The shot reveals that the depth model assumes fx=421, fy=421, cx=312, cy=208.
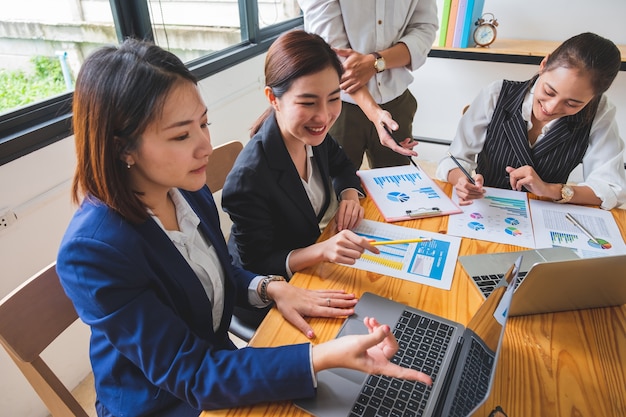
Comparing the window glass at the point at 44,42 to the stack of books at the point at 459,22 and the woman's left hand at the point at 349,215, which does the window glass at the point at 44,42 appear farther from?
the stack of books at the point at 459,22

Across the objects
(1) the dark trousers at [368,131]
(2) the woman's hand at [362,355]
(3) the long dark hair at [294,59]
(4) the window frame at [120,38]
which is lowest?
(1) the dark trousers at [368,131]

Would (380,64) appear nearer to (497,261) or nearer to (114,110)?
(497,261)

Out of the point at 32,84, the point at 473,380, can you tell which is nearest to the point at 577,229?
the point at 473,380

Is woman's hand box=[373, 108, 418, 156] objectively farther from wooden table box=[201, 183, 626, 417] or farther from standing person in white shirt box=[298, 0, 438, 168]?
wooden table box=[201, 183, 626, 417]

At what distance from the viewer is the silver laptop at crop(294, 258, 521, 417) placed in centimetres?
64

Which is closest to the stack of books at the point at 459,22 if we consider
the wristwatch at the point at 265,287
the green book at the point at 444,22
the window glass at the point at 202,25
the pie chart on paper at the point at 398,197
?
the green book at the point at 444,22

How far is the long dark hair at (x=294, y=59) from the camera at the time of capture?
3.70 ft

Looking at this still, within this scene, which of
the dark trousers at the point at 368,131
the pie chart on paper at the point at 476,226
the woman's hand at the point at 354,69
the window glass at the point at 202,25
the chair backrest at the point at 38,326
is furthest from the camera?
the window glass at the point at 202,25

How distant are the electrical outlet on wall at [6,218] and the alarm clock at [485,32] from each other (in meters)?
2.66

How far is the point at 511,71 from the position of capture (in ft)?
9.54

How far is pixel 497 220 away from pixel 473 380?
71 centimetres

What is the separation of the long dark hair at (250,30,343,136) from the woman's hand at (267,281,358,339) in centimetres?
57

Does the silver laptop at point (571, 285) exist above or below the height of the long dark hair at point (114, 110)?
below

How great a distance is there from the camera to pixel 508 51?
258 centimetres
